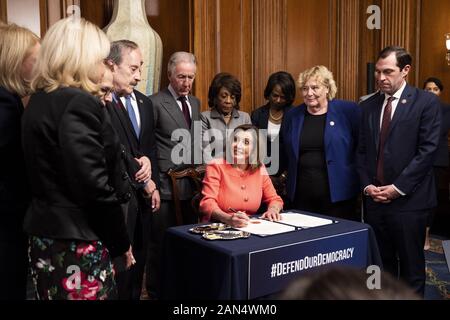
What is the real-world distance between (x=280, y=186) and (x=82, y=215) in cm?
212

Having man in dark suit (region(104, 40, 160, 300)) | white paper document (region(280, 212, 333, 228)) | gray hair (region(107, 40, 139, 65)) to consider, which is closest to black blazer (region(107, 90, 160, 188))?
man in dark suit (region(104, 40, 160, 300))

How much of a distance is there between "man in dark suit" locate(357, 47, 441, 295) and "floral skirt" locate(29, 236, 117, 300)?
1963mm

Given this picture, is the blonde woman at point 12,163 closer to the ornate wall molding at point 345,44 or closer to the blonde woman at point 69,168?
the blonde woman at point 69,168

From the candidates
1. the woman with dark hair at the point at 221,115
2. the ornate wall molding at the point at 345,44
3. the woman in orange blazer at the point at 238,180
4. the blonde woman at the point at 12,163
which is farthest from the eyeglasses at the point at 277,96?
the blonde woman at the point at 12,163

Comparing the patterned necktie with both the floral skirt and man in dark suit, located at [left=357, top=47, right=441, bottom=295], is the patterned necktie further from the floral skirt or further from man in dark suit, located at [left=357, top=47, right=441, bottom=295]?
the floral skirt

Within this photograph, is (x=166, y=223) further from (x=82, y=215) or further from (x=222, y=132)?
(x=82, y=215)

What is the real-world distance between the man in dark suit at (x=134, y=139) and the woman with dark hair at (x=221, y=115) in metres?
0.74

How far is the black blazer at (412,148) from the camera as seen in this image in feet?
9.71

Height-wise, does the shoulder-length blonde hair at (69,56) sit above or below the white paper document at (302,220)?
above

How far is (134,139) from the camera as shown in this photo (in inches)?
109

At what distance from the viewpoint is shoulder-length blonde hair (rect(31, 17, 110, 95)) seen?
5.32 feet

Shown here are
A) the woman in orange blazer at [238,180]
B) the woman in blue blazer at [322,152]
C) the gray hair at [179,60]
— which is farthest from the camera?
the gray hair at [179,60]

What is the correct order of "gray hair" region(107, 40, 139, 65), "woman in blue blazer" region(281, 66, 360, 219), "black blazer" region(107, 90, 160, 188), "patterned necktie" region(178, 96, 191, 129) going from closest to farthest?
"gray hair" region(107, 40, 139, 65)
"black blazer" region(107, 90, 160, 188)
"woman in blue blazer" region(281, 66, 360, 219)
"patterned necktie" region(178, 96, 191, 129)
